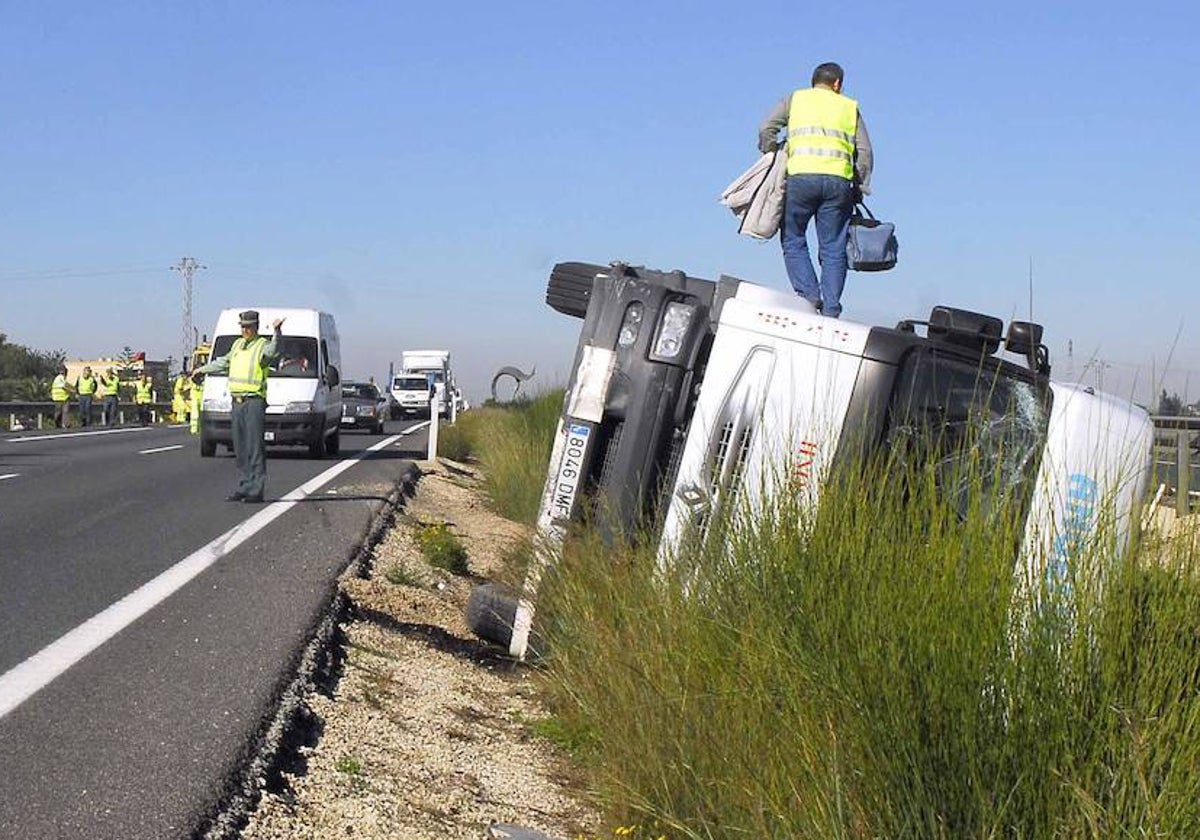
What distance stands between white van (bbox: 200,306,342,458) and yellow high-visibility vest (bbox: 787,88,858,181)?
16685mm

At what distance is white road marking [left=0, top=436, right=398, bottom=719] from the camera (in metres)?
6.75

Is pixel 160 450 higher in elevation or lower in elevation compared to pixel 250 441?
lower

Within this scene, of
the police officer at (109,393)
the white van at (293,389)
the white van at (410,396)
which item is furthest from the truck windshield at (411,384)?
the white van at (293,389)

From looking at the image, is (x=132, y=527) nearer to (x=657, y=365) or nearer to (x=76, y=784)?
(x=657, y=365)

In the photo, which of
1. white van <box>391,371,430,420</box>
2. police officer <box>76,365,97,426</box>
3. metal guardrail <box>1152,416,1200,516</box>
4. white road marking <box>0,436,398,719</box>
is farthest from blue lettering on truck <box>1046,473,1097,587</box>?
white van <box>391,371,430,420</box>

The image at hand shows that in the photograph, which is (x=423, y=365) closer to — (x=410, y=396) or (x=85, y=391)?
(x=410, y=396)

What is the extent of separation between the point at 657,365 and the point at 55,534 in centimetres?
652

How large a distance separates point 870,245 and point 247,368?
8.38 meters

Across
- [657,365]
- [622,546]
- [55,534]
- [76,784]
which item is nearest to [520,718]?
[622,546]

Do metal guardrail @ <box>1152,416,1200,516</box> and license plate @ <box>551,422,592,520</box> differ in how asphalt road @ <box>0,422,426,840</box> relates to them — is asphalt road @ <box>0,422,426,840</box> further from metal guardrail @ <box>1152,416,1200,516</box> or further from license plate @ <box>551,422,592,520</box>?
metal guardrail @ <box>1152,416,1200,516</box>

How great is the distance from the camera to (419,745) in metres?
7.02

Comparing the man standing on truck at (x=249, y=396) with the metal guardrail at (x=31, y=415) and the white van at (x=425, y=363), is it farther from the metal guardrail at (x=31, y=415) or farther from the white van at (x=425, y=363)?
the white van at (x=425, y=363)

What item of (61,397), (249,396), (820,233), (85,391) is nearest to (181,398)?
(85,391)

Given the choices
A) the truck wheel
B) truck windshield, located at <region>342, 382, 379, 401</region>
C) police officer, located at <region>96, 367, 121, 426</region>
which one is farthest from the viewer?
police officer, located at <region>96, 367, 121, 426</region>
